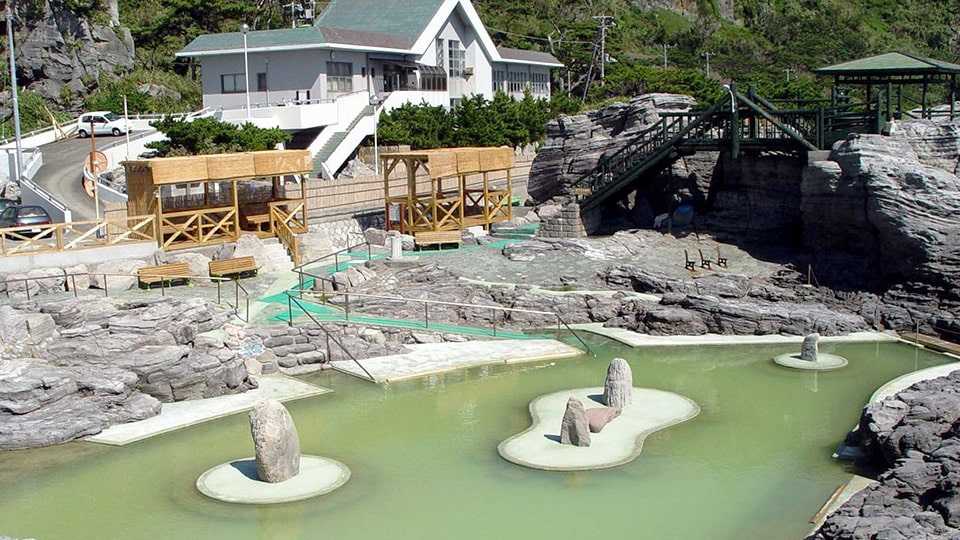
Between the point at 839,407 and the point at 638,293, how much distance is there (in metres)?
10.5

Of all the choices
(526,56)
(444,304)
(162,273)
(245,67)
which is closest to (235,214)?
(162,273)

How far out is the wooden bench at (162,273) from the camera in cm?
3256

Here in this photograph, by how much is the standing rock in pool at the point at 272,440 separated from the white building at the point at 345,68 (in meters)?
30.6

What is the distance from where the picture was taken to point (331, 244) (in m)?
38.9

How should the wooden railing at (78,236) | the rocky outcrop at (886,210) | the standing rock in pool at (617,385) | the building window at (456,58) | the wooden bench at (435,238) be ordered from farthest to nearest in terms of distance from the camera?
the building window at (456,58), the wooden bench at (435,238), the wooden railing at (78,236), the rocky outcrop at (886,210), the standing rock in pool at (617,385)

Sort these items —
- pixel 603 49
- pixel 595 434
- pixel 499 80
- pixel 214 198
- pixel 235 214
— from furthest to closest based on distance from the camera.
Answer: pixel 603 49
pixel 499 80
pixel 214 198
pixel 235 214
pixel 595 434

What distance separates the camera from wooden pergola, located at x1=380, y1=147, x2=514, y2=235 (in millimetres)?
41344

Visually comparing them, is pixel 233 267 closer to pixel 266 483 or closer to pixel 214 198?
pixel 214 198

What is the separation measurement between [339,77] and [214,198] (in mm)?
20994

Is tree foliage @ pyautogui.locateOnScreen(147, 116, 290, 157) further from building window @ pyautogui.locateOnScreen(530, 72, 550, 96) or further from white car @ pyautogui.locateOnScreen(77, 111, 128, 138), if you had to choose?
building window @ pyautogui.locateOnScreen(530, 72, 550, 96)

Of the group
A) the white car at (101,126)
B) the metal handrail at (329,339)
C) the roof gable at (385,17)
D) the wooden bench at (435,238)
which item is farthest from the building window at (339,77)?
the metal handrail at (329,339)

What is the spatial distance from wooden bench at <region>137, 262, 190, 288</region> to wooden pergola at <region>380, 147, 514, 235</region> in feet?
35.8

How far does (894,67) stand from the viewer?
3728 centimetres

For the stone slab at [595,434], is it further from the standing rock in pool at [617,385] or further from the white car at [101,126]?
the white car at [101,126]
